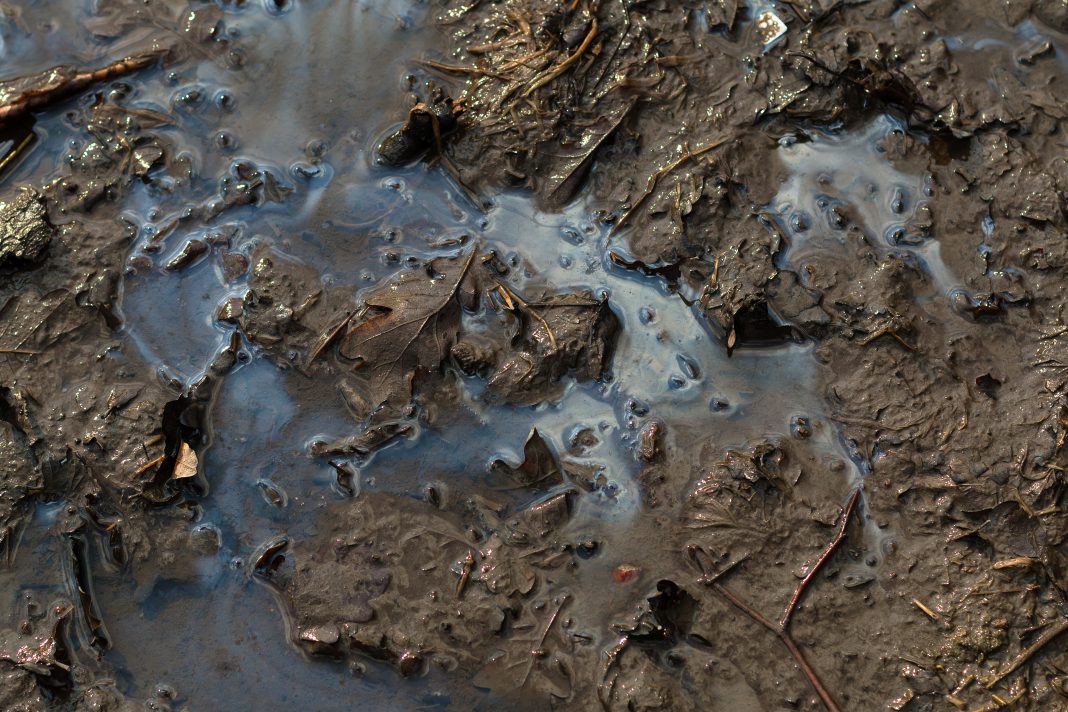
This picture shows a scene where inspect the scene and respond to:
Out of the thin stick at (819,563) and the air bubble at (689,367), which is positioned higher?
the air bubble at (689,367)

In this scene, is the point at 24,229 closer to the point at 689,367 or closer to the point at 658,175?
the point at 658,175

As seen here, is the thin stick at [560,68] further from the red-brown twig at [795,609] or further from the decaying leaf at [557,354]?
the red-brown twig at [795,609]

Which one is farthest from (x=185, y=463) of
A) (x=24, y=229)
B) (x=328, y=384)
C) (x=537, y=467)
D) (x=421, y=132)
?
(x=421, y=132)

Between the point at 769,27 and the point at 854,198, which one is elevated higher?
the point at 769,27

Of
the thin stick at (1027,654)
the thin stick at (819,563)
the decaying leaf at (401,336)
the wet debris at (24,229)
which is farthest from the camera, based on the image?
the wet debris at (24,229)

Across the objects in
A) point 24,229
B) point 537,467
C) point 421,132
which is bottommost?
point 537,467

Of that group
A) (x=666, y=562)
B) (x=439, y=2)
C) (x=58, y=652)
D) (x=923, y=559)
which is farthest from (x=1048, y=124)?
(x=58, y=652)

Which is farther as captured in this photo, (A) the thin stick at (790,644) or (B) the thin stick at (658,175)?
(B) the thin stick at (658,175)

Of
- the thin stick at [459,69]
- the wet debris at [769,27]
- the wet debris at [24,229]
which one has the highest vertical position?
the wet debris at [24,229]

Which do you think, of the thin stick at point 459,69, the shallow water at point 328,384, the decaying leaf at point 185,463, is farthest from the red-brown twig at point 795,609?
the thin stick at point 459,69

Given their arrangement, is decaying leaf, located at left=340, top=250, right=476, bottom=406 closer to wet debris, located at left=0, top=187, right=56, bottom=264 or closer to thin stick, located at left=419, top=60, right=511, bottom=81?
thin stick, located at left=419, top=60, right=511, bottom=81
